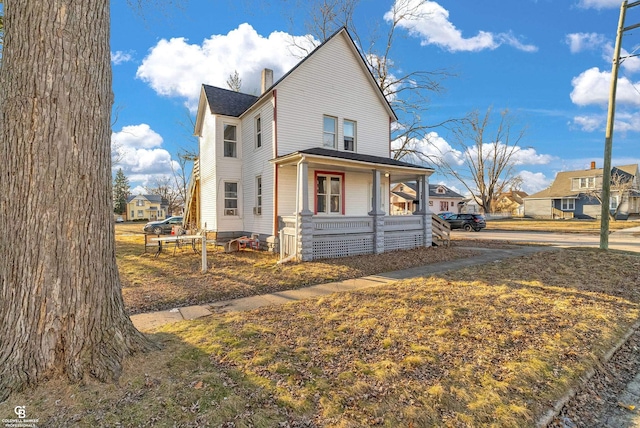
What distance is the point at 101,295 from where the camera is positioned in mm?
3061

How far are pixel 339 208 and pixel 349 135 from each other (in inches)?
136

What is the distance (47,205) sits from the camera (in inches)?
111

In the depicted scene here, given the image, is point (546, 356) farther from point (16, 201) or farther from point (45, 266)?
point (16, 201)

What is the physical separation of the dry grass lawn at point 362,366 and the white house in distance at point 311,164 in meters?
5.25

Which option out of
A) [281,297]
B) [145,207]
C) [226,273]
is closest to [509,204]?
[226,273]

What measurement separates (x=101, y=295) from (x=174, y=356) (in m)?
1.03

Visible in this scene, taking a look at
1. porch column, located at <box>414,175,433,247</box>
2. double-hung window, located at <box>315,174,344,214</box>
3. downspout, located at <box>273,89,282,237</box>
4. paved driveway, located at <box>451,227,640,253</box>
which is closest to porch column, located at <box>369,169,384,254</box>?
double-hung window, located at <box>315,174,344,214</box>

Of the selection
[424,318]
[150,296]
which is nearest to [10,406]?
[150,296]

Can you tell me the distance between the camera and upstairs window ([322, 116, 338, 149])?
1359 centimetres

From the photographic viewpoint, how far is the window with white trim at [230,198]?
14867mm

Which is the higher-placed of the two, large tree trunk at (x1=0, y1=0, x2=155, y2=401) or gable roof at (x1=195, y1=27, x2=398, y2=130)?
gable roof at (x1=195, y1=27, x2=398, y2=130)

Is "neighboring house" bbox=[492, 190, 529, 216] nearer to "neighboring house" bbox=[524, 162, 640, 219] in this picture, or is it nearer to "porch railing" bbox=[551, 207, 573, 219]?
"neighboring house" bbox=[524, 162, 640, 219]

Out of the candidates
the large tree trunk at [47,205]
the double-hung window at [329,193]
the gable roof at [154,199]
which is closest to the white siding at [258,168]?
the double-hung window at [329,193]

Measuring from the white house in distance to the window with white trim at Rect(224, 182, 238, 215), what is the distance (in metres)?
0.05
